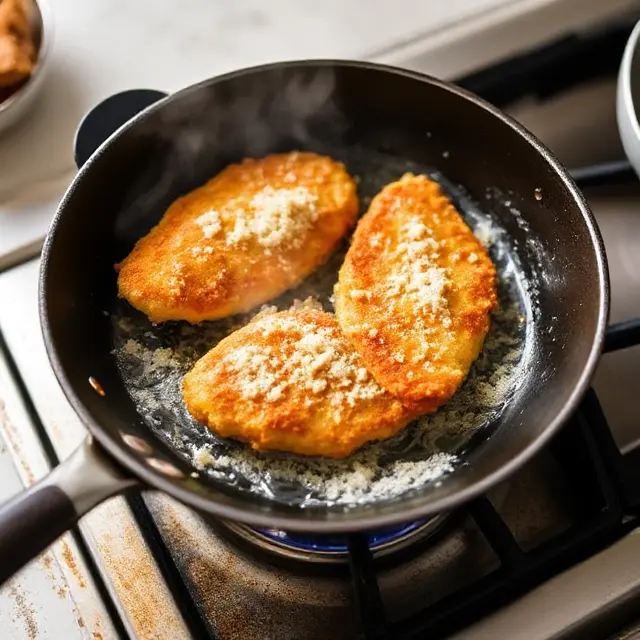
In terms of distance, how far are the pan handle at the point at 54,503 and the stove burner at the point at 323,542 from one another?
0.60 feet

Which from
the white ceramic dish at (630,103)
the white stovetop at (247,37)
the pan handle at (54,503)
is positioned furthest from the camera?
the white stovetop at (247,37)

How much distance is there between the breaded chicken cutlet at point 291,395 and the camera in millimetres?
802

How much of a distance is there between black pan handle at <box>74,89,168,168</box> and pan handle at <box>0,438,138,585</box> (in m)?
0.46

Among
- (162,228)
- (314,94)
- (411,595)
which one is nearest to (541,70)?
(314,94)

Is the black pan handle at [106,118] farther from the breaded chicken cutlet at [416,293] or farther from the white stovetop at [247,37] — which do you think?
the breaded chicken cutlet at [416,293]

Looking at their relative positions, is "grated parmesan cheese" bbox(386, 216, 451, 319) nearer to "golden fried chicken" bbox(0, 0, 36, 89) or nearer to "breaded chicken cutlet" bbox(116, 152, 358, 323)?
"breaded chicken cutlet" bbox(116, 152, 358, 323)

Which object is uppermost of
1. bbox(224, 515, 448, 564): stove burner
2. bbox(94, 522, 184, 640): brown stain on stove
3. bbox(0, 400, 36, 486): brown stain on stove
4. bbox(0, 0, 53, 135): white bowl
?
bbox(0, 0, 53, 135): white bowl

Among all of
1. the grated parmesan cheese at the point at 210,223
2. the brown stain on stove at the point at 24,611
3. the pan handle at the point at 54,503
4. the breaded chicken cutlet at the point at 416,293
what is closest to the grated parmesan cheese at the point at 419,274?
the breaded chicken cutlet at the point at 416,293

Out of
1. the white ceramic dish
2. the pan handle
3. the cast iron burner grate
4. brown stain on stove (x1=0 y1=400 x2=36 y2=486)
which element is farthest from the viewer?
the white ceramic dish

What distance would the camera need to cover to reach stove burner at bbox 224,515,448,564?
792 millimetres

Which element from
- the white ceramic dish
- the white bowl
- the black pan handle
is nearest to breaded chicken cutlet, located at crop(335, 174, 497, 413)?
the white ceramic dish

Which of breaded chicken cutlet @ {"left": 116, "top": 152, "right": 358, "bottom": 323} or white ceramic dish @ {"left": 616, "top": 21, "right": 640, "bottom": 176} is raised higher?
breaded chicken cutlet @ {"left": 116, "top": 152, "right": 358, "bottom": 323}

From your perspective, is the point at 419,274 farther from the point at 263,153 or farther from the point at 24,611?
the point at 24,611

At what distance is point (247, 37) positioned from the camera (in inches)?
45.5
